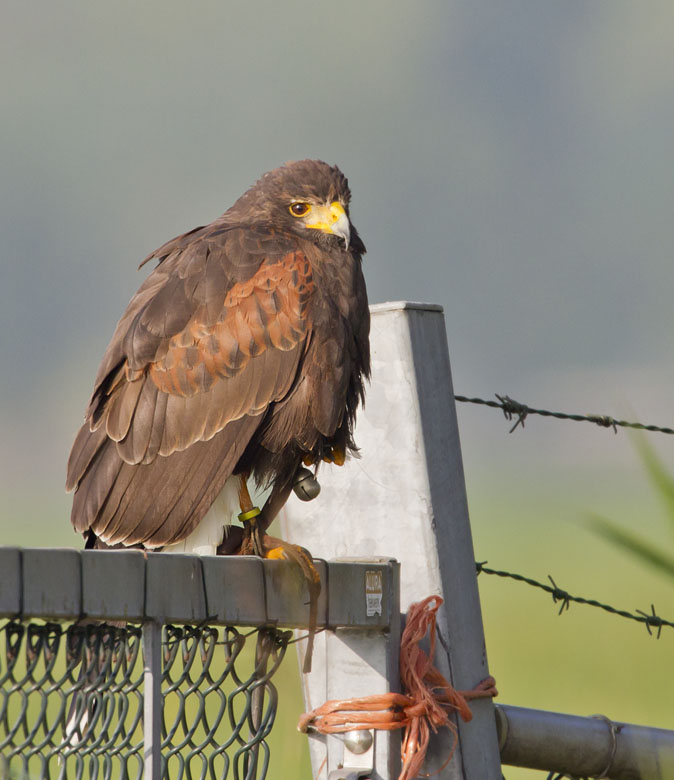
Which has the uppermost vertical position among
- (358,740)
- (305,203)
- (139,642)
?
(305,203)

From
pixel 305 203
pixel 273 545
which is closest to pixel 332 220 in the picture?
pixel 305 203

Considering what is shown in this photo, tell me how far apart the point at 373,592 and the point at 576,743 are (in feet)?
2.54

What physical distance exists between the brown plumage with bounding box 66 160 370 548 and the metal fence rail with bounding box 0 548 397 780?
1.04m

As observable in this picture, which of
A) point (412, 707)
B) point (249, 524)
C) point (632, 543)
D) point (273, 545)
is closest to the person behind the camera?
point (632, 543)

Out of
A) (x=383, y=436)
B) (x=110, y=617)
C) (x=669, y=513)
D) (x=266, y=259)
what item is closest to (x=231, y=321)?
(x=266, y=259)

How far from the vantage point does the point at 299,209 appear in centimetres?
395

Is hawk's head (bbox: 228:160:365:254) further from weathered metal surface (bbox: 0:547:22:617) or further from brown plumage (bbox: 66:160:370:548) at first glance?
weathered metal surface (bbox: 0:547:22:617)

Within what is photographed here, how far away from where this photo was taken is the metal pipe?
8.84 feet

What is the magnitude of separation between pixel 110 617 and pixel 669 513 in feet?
2.69

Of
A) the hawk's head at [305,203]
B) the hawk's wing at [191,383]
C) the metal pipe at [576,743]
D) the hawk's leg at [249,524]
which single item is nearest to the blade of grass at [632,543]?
the metal pipe at [576,743]

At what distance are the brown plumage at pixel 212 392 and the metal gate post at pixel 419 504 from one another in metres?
0.57

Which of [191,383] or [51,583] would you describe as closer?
[51,583]

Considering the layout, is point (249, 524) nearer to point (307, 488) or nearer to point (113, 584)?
point (307, 488)

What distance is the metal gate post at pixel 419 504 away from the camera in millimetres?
2539
